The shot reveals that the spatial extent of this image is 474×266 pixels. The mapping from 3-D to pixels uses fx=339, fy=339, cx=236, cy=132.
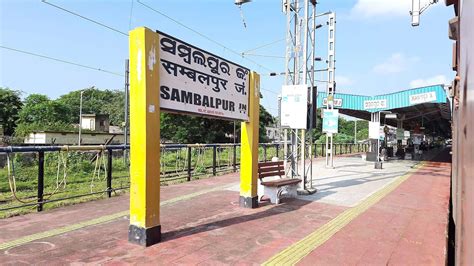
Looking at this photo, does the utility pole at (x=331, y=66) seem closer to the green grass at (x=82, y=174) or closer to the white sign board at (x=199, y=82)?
the green grass at (x=82, y=174)

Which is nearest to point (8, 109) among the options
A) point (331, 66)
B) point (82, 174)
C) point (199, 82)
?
point (82, 174)

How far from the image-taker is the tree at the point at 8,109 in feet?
157

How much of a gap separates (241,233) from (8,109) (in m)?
55.5

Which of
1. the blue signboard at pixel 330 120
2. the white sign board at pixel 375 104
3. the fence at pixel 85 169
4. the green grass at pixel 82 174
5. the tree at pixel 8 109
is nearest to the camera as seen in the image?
the fence at pixel 85 169

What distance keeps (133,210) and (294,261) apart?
7.01ft

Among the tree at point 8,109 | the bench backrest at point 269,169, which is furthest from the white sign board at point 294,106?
the tree at point 8,109

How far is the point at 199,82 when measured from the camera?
17.5ft

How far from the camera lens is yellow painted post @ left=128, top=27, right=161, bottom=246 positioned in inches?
169

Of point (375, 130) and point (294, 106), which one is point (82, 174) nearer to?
point (294, 106)

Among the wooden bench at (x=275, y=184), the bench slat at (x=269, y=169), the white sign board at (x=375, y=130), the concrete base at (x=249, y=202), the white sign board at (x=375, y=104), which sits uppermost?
the white sign board at (x=375, y=104)

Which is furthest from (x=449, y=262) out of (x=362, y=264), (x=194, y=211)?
(x=194, y=211)

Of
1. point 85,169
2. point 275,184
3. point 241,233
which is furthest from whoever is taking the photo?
point 85,169

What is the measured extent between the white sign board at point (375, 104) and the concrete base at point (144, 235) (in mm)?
17845

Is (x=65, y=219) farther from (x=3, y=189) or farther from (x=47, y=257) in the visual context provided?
(x=3, y=189)
